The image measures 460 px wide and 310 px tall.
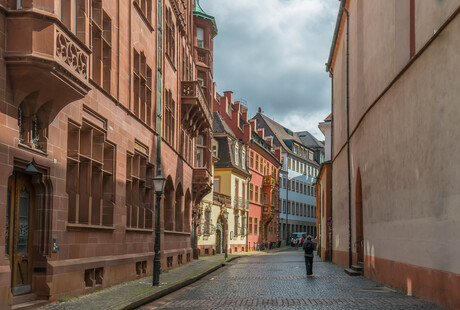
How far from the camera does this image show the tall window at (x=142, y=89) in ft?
72.4

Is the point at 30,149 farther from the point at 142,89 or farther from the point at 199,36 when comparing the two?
the point at 199,36

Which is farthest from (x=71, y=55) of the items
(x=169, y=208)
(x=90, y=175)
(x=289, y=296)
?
(x=169, y=208)

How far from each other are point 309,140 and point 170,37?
83994mm

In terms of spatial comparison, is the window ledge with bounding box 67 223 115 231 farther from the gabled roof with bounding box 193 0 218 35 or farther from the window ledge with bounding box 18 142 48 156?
the gabled roof with bounding box 193 0 218 35

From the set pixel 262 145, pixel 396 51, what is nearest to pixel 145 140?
pixel 396 51

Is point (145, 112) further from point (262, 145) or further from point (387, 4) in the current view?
point (262, 145)

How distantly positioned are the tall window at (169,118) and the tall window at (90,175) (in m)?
8.97

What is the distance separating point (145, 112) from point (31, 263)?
11009mm

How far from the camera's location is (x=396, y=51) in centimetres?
1825

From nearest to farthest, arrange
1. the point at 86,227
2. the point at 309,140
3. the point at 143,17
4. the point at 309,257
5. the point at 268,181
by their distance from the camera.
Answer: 1. the point at 86,227
2. the point at 143,17
3. the point at 309,257
4. the point at 268,181
5. the point at 309,140

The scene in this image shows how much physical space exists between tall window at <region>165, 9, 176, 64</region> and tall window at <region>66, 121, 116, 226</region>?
35.0ft

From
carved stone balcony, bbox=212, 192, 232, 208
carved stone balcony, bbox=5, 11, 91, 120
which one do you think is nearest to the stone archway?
carved stone balcony, bbox=212, 192, 232, 208

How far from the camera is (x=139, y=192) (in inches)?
902

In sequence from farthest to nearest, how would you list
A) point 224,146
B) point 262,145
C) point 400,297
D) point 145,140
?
point 262,145
point 224,146
point 145,140
point 400,297
